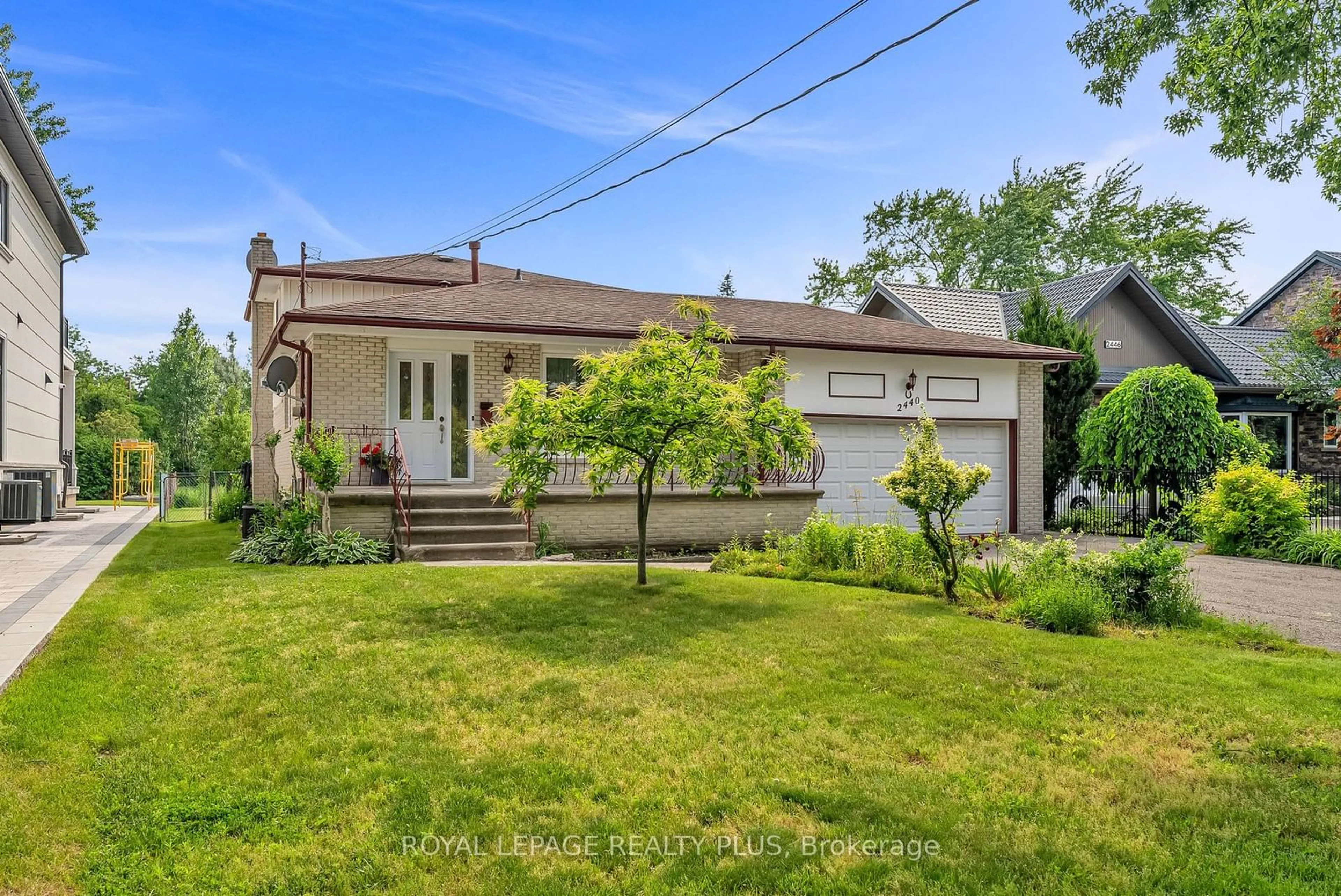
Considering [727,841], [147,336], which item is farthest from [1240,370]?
[147,336]

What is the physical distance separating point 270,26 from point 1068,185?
1378 inches

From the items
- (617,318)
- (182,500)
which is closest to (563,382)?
(617,318)

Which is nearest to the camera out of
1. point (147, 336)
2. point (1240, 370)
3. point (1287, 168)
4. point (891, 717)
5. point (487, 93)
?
point (891, 717)

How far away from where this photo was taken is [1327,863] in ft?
10.1

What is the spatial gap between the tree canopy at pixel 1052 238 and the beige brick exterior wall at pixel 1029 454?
73.3 feet

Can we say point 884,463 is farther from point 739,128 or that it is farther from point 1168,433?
point 739,128

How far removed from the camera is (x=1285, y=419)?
2442cm

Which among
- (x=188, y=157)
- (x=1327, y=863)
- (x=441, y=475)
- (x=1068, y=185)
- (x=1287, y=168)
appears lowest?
(x=1327, y=863)

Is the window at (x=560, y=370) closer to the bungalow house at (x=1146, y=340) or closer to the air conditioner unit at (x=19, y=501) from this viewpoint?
the air conditioner unit at (x=19, y=501)

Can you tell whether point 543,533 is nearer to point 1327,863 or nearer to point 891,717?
point 891,717

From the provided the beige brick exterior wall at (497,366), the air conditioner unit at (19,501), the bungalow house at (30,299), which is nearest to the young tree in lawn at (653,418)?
the beige brick exterior wall at (497,366)

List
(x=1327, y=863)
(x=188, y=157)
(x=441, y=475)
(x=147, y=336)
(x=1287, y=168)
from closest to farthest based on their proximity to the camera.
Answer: (x=1327, y=863)
(x=1287, y=168)
(x=441, y=475)
(x=188, y=157)
(x=147, y=336)

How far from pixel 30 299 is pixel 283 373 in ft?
13.0

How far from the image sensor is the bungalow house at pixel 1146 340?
23.7 m
